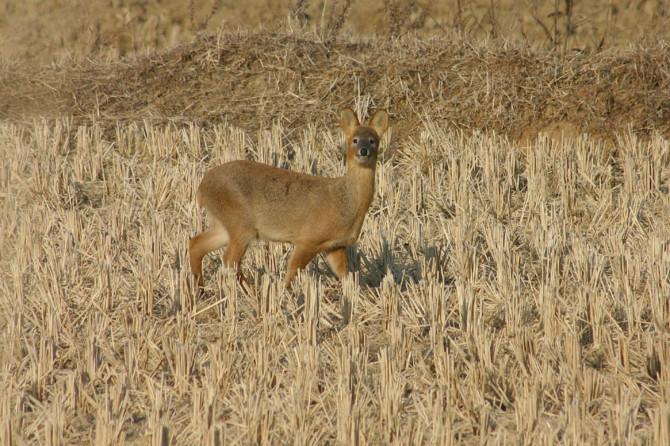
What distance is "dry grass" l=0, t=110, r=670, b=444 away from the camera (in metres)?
4.54

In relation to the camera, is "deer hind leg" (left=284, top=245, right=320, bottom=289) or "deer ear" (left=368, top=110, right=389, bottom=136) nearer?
"deer hind leg" (left=284, top=245, right=320, bottom=289)

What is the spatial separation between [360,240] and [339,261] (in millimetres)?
1099

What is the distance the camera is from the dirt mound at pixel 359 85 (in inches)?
434

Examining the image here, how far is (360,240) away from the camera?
808 cm

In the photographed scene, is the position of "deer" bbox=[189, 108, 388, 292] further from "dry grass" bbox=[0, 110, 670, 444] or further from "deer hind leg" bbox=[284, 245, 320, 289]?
"dry grass" bbox=[0, 110, 670, 444]

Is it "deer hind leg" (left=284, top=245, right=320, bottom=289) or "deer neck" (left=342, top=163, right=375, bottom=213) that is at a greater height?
"deer neck" (left=342, top=163, right=375, bottom=213)

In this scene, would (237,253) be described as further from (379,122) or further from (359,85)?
(359,85)

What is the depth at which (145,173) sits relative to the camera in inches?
388

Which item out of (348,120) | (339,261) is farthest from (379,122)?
(339,261)

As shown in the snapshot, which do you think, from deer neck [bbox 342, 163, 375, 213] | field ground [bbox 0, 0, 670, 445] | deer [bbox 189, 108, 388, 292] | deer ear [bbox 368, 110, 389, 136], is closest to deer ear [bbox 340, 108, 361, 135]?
deer [bbox 189, 108, 388, 292]

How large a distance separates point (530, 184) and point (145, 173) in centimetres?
454

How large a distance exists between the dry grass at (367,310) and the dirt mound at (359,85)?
3.27 feet

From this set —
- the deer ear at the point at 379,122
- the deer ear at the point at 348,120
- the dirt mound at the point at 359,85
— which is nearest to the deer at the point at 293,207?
the deer ear at the point at 348,120

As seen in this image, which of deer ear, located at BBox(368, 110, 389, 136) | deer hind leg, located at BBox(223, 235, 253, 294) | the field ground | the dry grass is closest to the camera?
the dry grass
